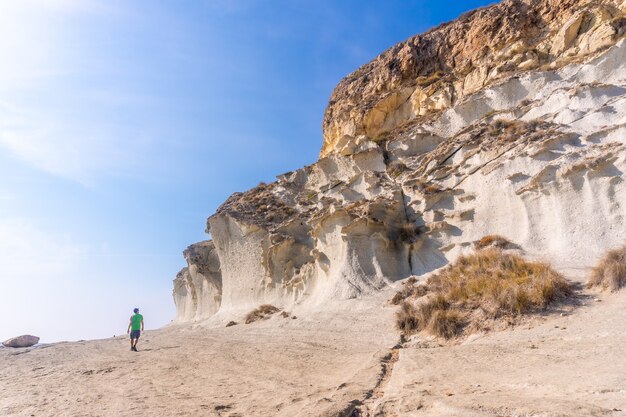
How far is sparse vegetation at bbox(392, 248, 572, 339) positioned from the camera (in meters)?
8.32

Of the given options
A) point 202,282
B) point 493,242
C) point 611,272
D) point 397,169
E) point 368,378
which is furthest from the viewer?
point 202,282

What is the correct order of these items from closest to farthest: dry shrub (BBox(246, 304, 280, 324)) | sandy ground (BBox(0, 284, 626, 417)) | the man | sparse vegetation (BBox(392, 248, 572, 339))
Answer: sandy ground (BBox(0, 284, 626, 417)) < sparse vegetation (BBox(392, 248, 572, 339)) < the man < dry shrub (BBox(246, 304, 280, 324))

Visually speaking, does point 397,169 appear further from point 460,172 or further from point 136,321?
point 136,321

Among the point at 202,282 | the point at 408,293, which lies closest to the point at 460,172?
the point at 408,293

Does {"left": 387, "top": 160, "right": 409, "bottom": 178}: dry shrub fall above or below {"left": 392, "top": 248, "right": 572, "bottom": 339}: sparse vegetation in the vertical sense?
above

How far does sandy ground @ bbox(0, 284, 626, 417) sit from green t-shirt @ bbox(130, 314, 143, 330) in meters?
2.67

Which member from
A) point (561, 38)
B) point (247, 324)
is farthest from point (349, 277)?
point (561, 38)

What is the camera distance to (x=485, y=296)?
897cm

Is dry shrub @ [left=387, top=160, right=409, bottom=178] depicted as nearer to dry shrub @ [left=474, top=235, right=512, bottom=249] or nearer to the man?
dry shrub @ [left=474, top=235, right=512, bottom=249]

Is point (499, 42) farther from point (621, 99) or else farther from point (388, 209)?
point (388, 209)

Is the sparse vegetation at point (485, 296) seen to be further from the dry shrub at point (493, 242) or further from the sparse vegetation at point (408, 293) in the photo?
the dry shrub at point (493, 242)

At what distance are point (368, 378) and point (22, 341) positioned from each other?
19637 millimetres

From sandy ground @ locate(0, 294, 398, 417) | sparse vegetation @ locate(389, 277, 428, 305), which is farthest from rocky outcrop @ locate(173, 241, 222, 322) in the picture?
sparse vegetation @ locate(389, 277, 428, 305)

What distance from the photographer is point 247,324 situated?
16.7 metres
